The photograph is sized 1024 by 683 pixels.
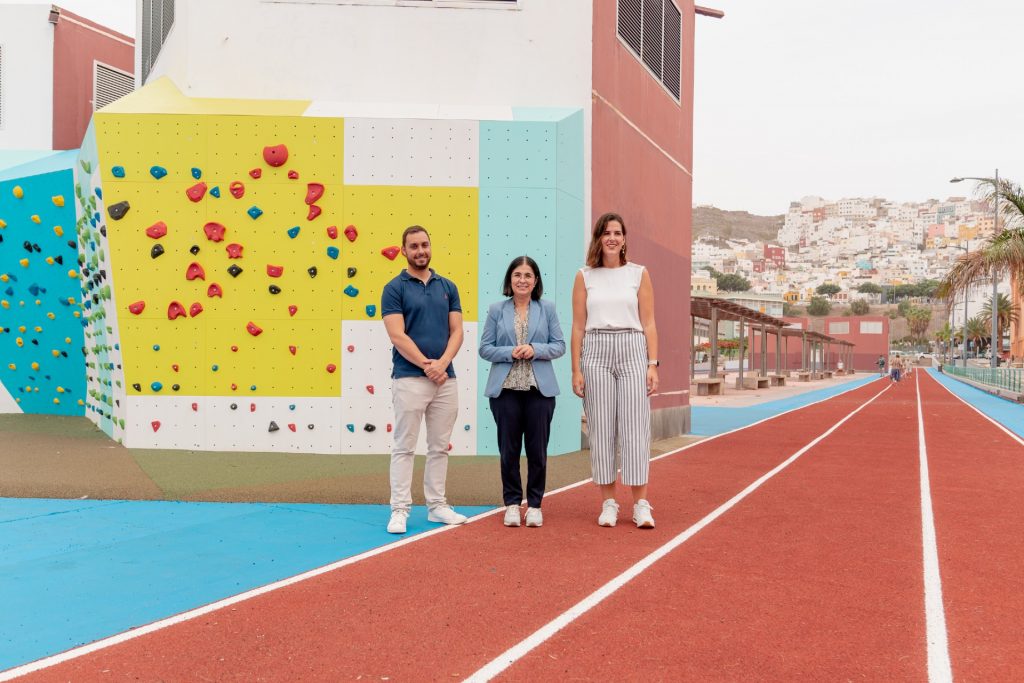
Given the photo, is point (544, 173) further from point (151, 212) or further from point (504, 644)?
point (504, 644)

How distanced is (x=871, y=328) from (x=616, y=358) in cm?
9734

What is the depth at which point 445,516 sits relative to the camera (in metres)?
6.01

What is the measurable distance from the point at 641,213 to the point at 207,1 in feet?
20.2

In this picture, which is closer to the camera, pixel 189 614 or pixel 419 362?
pixel 189 614

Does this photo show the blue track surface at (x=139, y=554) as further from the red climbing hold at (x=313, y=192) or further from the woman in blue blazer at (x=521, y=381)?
the red climbing hold at (x=313, y=192)

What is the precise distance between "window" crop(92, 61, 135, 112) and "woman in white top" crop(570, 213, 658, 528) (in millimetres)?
13379

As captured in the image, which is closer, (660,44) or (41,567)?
(41,567)

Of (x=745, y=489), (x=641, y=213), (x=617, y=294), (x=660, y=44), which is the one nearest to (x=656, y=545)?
(x=617, y=294)

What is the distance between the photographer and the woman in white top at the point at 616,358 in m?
5.91

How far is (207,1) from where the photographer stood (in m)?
9.70

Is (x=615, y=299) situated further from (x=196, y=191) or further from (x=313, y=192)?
(x=196, y=191)

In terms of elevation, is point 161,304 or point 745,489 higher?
point 161,304

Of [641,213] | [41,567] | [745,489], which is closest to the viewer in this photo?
[41,567]

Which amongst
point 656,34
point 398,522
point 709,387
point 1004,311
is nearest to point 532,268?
point 398,522
